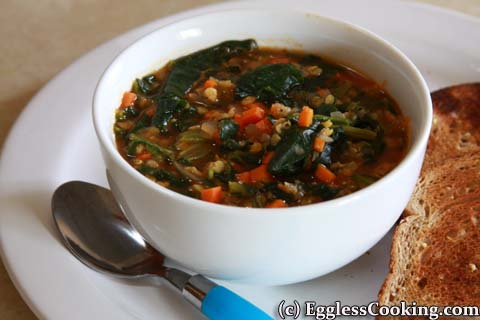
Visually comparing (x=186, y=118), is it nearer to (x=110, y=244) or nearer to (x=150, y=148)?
(x=150, y=148)

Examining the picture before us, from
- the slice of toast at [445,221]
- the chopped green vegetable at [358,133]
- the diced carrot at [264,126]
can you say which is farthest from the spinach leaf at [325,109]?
Result: the slice of toast at [445,221]

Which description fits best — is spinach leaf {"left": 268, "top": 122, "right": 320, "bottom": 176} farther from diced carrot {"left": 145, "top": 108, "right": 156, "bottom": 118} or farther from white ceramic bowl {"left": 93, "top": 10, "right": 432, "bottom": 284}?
diced carrot {"left": 145, "top": 108, "right": 156, "bottom": 118}

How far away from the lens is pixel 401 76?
107 inches

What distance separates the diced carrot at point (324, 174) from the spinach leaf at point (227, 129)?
1.31ft

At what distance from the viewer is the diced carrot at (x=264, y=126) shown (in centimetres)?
257

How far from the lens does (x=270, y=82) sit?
2.85 m

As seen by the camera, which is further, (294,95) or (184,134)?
(294,95)

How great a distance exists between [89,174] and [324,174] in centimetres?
129

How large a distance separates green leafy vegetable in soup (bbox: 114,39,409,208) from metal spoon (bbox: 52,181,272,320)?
1.15 feet

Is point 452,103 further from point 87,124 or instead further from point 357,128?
point 87,124

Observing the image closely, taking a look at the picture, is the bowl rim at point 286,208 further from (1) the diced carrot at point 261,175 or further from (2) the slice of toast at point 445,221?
(2) the slice of toast at point 445,221

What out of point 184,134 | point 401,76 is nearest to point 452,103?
point 401,76

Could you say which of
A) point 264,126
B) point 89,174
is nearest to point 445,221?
point 264,126

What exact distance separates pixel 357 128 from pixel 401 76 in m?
0.36
